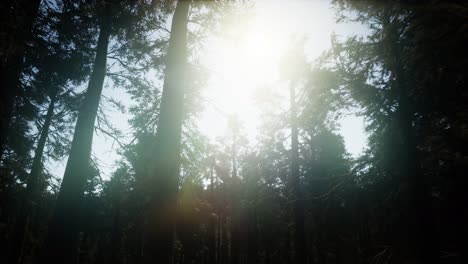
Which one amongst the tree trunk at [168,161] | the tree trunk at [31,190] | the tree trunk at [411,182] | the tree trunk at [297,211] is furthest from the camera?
the tree trunk at [297,211]

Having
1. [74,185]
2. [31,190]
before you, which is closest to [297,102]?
[74,185]

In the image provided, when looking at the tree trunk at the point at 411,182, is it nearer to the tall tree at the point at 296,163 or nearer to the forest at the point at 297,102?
the forest at the point at 297,102

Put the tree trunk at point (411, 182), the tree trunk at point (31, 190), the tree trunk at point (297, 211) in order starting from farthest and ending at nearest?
the tree trunk at point (297, 211) → the tree trunk at point (31, 190) → the tree trunk at point (411, 182)

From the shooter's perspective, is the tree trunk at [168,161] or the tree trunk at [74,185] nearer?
the tree trunk at [168,161]

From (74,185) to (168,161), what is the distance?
384 centimetres

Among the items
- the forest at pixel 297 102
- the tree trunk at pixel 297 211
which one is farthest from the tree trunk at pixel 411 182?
the tree trunk at pixel 297 211

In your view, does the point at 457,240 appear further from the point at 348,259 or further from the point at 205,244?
the point at 205,244

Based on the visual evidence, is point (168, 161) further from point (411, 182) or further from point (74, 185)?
point (411, 182)

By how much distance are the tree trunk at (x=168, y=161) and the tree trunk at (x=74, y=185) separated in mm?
2976

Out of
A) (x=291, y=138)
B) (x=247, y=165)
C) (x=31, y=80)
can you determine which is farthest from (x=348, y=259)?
(x=31, y=80)

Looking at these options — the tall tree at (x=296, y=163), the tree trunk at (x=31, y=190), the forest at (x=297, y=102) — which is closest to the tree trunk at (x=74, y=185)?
the forest at (x=297, y=102)

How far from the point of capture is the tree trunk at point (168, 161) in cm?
452

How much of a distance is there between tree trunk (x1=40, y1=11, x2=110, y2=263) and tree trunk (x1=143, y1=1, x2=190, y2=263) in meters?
2.98

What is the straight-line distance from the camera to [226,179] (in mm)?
27625
